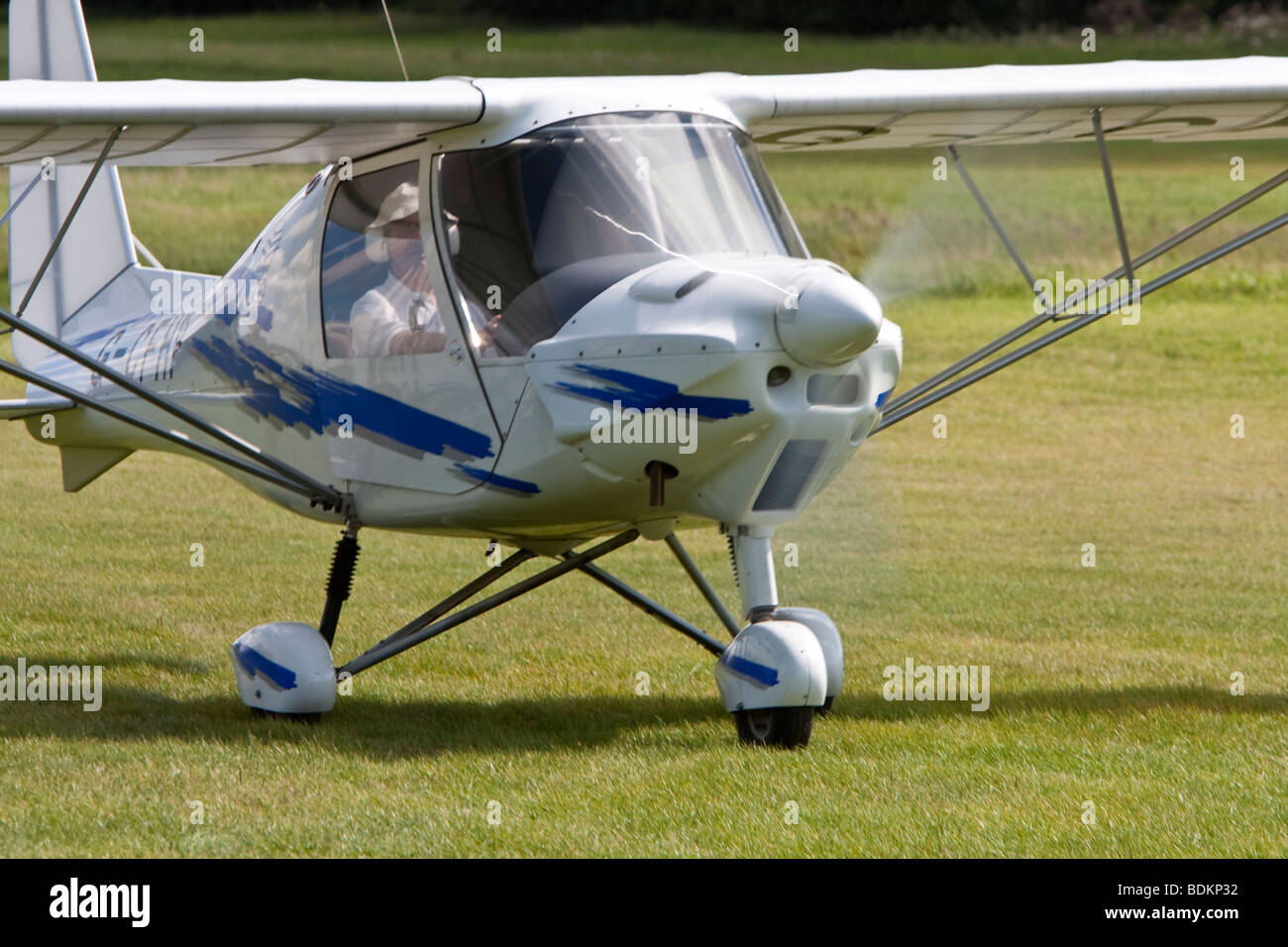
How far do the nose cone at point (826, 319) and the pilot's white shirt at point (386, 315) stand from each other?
161 cm

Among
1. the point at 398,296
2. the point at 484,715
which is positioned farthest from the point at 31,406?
the point at 484,715

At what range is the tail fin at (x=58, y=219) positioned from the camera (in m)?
10.1

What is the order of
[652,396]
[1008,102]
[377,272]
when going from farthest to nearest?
[1008,102] → [377,272] → [652,396]

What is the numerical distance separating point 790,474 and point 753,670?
0.79 meters

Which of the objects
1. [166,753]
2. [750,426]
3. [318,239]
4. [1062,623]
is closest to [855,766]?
[750,426]

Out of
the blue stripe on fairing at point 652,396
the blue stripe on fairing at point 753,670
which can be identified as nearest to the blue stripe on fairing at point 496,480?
the blue stripe on fairing at point 652,396

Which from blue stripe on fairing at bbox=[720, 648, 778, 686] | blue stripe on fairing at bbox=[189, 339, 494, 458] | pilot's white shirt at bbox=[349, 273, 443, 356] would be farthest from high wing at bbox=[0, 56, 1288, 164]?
blue stripe on fairing at bbox=[720, 648, 778, 686]

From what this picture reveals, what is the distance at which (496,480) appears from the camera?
6738mm

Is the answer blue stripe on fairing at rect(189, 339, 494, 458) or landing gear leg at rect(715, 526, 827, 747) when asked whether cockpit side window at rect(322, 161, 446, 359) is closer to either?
blue stripe on fairing at rect(189, 339, 494, 458)

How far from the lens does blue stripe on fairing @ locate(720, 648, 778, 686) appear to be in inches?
257

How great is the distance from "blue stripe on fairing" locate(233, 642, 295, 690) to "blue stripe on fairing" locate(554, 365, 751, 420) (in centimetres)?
→ 194

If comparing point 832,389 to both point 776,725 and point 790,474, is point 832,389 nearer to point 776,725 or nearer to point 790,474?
point 790,474

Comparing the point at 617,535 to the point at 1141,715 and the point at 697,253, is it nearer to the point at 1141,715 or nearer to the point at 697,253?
the point at 697,253

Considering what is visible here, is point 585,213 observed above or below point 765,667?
above
